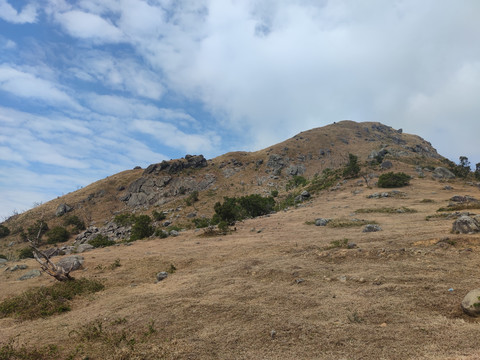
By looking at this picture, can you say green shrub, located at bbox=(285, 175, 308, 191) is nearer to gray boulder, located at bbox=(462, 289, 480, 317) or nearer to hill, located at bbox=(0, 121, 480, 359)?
hill, located at bbox=(0, 121, 480, 359)

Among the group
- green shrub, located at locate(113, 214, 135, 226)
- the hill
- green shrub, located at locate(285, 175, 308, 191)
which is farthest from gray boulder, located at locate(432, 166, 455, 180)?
green shrub, located at locate(113, 214, 135, 226)

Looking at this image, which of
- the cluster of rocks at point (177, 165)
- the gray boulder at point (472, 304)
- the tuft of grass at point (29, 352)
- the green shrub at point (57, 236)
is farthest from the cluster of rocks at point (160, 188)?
the gray boulder at point (472, 304)

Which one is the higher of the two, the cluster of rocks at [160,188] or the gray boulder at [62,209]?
the cluster of rocks at [160,188]

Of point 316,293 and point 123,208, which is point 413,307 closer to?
point 316,293

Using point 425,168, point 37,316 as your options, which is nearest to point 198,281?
point 37,316

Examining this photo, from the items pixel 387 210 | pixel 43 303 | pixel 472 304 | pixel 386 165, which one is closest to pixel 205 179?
pixel 386 165

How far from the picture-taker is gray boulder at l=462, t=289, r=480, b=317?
593cm

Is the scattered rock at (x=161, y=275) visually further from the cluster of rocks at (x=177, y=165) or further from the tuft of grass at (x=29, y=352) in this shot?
the cluster of rocks at (x=177, y=165)

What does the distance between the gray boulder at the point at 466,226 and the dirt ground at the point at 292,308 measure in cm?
103

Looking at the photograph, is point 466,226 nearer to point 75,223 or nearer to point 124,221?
point 124,221

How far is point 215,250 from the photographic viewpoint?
17531 millimetres

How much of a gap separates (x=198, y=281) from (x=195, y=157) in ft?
238

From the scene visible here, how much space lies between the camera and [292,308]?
25.3 feet

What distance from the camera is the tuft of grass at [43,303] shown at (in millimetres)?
9562
